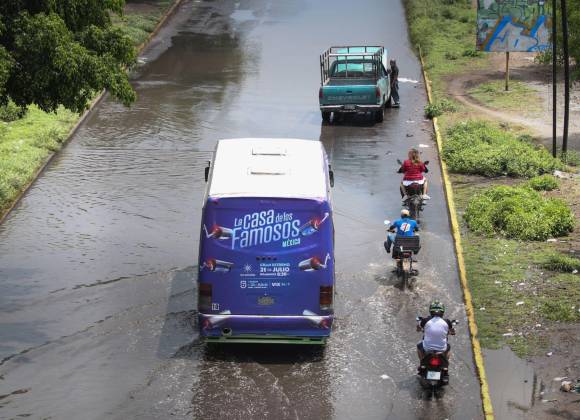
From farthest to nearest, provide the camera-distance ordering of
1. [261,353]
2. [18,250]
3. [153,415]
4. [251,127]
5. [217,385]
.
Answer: [251,127] → [18,250] → [261,353] → [217,385] → [153,415]

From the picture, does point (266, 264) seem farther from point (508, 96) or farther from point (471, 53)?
point (471, 53)

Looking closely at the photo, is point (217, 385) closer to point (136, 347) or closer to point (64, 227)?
point (136, 347)

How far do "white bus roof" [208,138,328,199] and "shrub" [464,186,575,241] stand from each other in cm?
566

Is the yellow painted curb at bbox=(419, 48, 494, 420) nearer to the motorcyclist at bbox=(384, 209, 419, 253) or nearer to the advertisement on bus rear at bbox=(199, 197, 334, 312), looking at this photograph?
the motorcyclist at bbox=(384, 209, 419, 253)

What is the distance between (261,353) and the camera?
48.6 feet

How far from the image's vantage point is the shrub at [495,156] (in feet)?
81.5

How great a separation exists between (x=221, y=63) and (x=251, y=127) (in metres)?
11.0

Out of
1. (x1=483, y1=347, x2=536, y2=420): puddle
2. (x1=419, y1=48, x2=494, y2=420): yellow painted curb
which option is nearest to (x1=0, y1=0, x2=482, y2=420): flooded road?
(x1=419, y1=48, x2=494, y2=420): yellow painted curb

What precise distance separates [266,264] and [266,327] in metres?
0.88

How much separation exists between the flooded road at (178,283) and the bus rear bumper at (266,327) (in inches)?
17.2

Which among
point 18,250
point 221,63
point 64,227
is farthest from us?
point 221,63

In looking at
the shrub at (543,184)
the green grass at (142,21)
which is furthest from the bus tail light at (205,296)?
the green grass at (142,21)

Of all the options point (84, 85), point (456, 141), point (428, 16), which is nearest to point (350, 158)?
point (456, 141)

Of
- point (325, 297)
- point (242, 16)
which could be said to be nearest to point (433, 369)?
point (325, 297)
